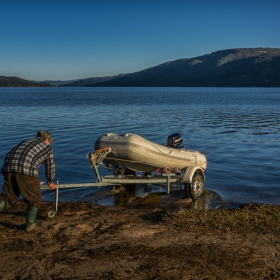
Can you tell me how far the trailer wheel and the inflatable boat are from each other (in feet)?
0.92

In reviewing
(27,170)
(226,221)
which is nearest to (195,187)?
(226,221)

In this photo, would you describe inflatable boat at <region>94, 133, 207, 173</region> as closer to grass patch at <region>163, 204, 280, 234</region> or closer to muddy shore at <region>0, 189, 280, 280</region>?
muddy shore at <region>0, 189, 280, 280</region>

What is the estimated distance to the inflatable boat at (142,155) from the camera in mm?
9445

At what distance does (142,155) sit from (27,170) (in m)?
3.34

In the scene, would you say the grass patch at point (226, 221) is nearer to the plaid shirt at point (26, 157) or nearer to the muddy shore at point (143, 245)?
the muddy shore at point (143, 245)

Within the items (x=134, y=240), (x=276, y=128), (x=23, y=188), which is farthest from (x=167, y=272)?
(x=276, y=128)

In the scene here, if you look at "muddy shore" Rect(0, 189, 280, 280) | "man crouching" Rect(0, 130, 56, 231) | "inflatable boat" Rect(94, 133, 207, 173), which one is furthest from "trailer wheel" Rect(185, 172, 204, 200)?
"man crouching" Rect(0, 130, 56, 231)

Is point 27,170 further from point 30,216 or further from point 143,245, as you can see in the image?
point 143,245

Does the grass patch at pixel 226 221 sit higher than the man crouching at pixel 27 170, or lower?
lower

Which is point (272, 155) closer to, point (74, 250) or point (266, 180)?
point (266, 180)

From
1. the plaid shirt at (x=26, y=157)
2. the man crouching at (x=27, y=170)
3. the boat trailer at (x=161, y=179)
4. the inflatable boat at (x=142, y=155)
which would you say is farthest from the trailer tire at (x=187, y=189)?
the plaid shirt at (x=26, y=157)

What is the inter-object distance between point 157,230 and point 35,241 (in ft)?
6.69

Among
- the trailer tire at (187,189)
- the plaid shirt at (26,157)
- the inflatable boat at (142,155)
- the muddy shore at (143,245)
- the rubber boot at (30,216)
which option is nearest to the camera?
the muddy shore at (143,245)

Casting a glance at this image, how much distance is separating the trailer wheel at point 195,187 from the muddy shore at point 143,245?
2.07 metres
